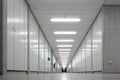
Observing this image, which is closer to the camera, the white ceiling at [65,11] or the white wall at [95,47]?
the white ceiling at [65,11]

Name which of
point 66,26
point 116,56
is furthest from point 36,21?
point 116,56

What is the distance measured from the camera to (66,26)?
784 inches

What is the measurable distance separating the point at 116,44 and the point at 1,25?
9221mm

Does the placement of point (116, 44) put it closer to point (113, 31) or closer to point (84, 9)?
point (113, 31)

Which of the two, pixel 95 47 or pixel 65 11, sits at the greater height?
pixel 65 11

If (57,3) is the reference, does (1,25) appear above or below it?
below

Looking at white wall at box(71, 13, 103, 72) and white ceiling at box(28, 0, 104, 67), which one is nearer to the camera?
white ceiling at box(28, 0, 104, 67)

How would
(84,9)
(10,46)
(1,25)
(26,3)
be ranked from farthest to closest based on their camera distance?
1. (84,9)
2. (26,3)
3. (10,46)
4. (1,25)

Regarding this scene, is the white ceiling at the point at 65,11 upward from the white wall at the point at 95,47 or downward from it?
upward

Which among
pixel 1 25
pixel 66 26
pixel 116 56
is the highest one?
pixel 66 26

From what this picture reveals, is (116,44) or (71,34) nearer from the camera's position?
(116,44)

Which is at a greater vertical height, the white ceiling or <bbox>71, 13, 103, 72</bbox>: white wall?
the white ceiling

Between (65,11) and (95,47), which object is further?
(95,47)

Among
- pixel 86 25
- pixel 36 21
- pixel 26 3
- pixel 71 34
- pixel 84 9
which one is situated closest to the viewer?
pixel 26 3
